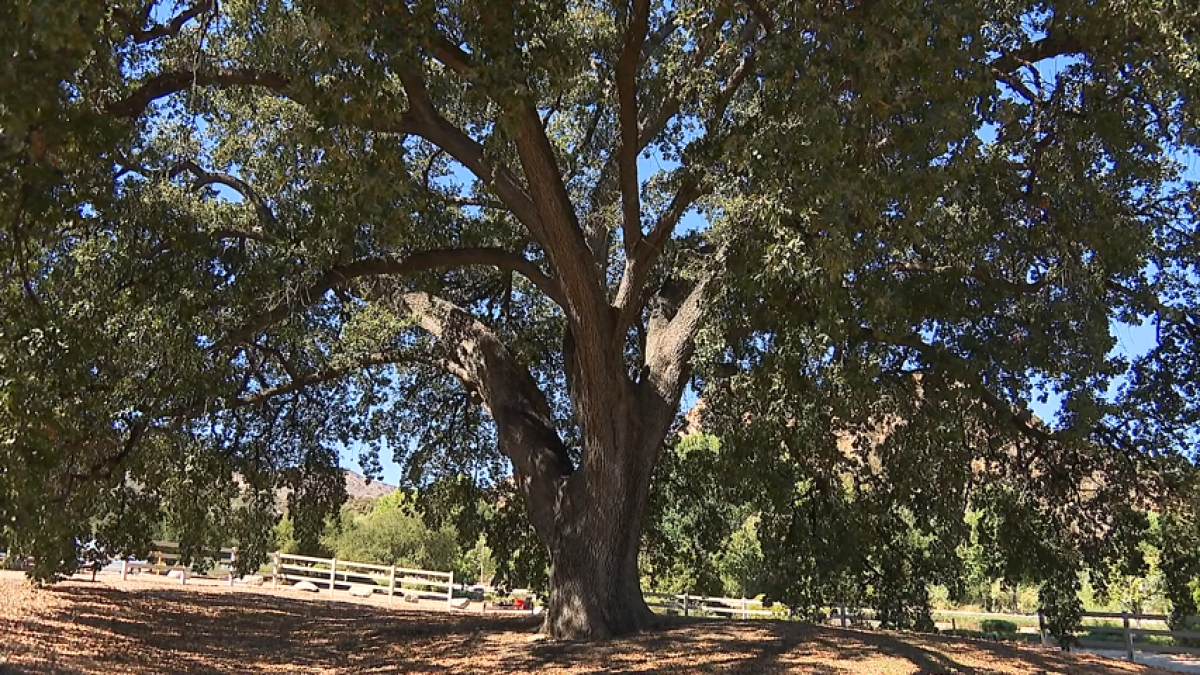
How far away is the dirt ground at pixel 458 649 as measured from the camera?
8500 millimetres

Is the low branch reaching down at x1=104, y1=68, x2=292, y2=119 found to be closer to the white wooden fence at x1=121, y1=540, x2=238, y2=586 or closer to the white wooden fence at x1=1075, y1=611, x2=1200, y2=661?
the white wooden fence at x1=1075, y1=611, x2=1200, y2=661

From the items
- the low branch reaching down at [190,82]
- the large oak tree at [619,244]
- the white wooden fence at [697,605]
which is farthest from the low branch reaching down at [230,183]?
the white wooden fence at [697,605]

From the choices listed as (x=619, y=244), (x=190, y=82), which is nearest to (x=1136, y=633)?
(x=619, y=244)

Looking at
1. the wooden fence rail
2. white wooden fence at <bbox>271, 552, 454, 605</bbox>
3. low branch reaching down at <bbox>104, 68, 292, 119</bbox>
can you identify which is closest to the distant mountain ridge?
white wooden fence at <bbox>271, 552, 454, 605</bbox>

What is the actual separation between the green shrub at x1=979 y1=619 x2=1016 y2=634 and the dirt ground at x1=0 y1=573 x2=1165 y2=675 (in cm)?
1567

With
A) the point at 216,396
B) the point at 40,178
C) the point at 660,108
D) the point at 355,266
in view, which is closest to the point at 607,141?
the point at 660,108

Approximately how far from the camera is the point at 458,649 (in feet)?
32.9

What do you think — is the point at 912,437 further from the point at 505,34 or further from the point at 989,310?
the point at 505,34

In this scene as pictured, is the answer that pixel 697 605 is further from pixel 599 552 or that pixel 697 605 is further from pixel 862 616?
pixel 599 552

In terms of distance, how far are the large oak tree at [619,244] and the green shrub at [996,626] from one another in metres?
12.9

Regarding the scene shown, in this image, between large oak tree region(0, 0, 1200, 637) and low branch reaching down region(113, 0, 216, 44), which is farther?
low branch reaching down region(113, 0, 216, 44)

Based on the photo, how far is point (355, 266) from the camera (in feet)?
31.3

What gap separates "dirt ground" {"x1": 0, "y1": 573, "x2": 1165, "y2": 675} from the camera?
850 cm

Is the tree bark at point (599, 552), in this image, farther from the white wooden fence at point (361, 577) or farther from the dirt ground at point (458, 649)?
the white wooden fence at point (361, 577)
